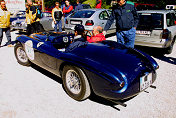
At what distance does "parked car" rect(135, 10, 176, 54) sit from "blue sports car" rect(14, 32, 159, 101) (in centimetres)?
231

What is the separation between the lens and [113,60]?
267 centimetres

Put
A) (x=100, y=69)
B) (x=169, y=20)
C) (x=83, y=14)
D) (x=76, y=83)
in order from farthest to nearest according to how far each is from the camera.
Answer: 1. (x=83, y=14)
2. (x=169, y=20)
3. (x=76, y=83)
4. (x=100, y=69)

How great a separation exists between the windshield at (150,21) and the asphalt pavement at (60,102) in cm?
181

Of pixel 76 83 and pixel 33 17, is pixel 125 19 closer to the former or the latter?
pixel 76 83

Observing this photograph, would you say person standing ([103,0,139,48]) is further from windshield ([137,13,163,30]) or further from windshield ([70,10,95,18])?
windshield ([70,10,95,18])

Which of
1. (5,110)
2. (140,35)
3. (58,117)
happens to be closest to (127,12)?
(140,35)

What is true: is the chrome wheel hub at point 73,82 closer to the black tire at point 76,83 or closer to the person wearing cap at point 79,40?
the black tire at point 76,83

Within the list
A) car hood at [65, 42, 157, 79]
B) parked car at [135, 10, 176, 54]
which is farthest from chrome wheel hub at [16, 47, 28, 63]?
parked car at [135, 10, 176, 54]

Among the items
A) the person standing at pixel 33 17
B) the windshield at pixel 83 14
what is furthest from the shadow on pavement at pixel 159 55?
the person standing at pixel 33 17

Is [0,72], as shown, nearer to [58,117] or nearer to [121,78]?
[58,117]

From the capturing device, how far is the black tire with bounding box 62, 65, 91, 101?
2.67 m

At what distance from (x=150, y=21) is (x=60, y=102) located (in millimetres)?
4061

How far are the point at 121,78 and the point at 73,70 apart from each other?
86 cm

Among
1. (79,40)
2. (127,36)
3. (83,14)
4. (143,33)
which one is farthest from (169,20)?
(83,14)
